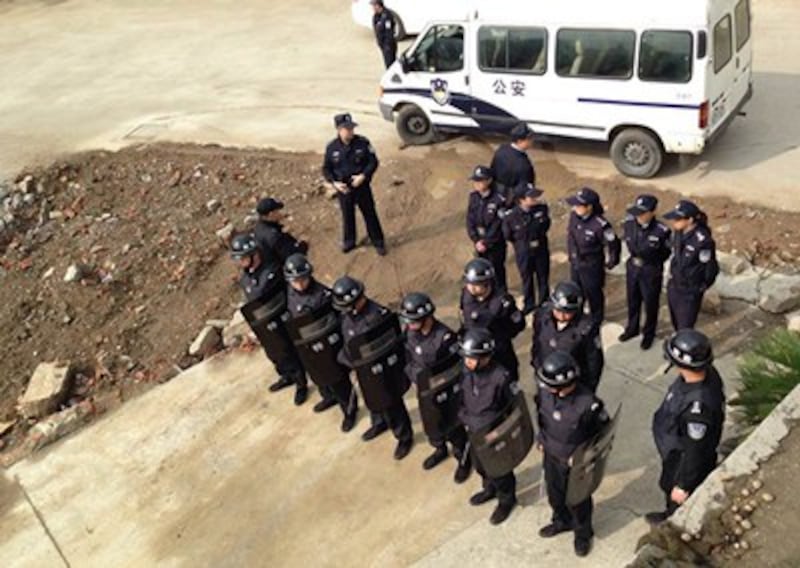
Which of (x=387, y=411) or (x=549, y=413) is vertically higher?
(x=549, y=413)

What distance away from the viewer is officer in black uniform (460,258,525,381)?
22.3ft

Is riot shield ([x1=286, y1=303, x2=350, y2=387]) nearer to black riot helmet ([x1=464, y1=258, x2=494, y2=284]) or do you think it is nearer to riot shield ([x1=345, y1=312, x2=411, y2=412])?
riot shield ([x1=345, y1=312, x2=411, y2=412])

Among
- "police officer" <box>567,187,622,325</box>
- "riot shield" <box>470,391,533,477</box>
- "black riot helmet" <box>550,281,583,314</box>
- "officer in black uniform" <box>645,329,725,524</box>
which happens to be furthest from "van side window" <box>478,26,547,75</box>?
"officer in black uniform" <box>645,329,725,524</box>

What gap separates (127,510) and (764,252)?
7.18 metres

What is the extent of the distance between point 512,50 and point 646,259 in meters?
5.04

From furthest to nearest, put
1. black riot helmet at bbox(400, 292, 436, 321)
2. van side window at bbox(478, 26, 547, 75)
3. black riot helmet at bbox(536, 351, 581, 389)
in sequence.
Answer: van side window at bbox(478, 26, 547, 75) → black riot helmet at bbox(400, 292, 436, 321) → black riot helmet at bbox(536, 351, 581, 389)

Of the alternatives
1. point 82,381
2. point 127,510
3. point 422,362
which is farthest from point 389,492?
point 82,381

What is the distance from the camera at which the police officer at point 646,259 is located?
7582mm

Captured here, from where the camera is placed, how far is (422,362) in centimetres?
650

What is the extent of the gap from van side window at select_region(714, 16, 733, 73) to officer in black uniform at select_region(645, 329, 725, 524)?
638 cm

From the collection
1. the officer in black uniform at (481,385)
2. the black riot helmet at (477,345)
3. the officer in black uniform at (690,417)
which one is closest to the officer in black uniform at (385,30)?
→ the officer in black uniform at (481,385)

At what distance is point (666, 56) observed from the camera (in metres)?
10.6

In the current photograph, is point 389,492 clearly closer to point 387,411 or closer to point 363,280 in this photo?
point 387,411

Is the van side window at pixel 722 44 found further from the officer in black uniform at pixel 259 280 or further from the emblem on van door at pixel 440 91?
the officer in black uniform at pixel 259 280
